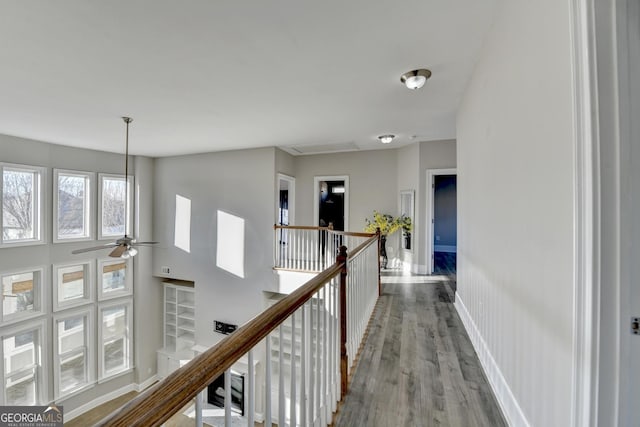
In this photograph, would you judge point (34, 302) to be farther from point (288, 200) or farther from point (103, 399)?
point (288, 200)

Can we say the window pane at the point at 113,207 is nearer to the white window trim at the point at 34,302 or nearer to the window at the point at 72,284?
the window at the point at 72,284

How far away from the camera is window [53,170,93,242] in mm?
5500

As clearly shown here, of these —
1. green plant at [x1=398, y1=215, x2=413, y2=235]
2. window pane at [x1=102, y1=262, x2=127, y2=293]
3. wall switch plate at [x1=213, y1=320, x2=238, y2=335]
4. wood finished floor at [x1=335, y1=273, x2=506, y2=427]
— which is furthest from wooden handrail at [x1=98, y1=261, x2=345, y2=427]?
window pane at [x1=102, y1=262, x2=127, y2=293]

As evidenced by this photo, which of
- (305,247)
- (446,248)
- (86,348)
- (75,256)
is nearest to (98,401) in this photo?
(86,348)

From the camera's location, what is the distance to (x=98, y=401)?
6.05 metres

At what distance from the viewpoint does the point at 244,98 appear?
3.36 m

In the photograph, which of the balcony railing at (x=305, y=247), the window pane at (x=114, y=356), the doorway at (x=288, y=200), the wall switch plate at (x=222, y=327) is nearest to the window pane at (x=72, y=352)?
the window pane at (x=114, y=356)

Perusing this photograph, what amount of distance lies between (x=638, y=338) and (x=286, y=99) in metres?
3.38

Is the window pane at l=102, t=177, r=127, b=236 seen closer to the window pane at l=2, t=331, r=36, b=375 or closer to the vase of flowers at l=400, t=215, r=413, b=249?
the window pane at l=2, t=331, r=36, b=375

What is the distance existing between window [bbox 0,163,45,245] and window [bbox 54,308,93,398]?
5.62 feet

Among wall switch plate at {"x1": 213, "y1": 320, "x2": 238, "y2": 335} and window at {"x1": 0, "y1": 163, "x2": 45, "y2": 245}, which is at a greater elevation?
window at {"x1": 0, "y1": 163, "x2": 45, "y2": 245}

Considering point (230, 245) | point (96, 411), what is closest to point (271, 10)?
point (230, 245)

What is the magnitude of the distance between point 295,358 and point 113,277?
711cm

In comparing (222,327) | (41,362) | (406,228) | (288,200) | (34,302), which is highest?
(288,200)
